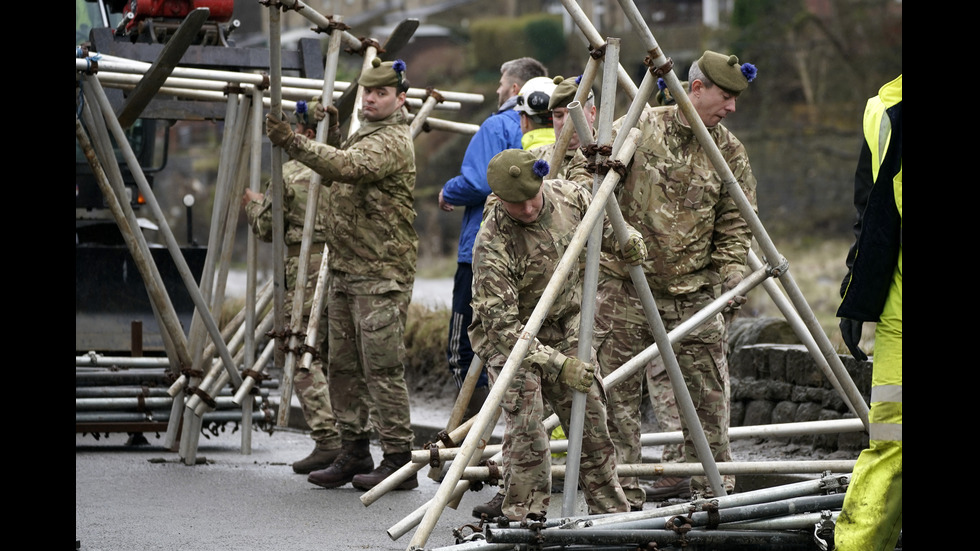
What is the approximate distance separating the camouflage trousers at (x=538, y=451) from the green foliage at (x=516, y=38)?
3866 centimetres

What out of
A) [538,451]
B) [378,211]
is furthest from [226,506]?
[538,451]

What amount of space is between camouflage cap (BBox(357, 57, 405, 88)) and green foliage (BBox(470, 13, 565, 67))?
3687 centimetres

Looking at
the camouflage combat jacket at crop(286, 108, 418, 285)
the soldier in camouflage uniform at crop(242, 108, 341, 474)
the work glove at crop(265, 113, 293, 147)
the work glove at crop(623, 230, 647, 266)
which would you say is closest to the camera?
the work glove at crop(623, 230, 647, 266)

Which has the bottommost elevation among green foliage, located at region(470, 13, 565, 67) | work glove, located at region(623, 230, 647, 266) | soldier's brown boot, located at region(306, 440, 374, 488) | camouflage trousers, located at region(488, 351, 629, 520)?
soldier's brown boot, located at region(306, 440, 374, 488)

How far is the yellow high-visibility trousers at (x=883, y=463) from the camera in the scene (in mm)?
4332

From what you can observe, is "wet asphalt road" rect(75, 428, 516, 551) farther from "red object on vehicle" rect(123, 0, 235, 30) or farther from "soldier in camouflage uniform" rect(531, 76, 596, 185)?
"red object on vehicle" rect(123, 0, 235, 30)

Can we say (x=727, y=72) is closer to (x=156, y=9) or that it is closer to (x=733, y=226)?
A: (x=733, y=226)

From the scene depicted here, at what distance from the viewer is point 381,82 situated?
704cm

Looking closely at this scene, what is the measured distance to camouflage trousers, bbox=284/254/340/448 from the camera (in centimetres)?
770

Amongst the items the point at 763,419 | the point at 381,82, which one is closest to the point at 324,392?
the point at 381,82

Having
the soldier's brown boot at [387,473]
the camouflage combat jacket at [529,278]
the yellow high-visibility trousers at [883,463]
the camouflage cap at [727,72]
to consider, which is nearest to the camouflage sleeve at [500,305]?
the camouflage combat jacket at [529,278]

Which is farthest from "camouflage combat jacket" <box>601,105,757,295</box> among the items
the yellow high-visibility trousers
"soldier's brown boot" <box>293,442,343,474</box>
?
"soldier's brown boot" <box>293,442,343,474</box>

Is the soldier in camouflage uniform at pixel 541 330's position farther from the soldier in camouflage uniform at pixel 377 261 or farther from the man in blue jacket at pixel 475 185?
the man in blue jacket at pixel 475 185

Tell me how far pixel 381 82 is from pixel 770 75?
35069mm
